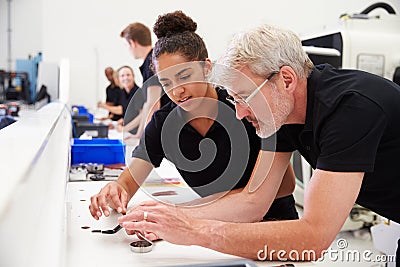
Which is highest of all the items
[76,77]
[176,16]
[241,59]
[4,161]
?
[176,16]

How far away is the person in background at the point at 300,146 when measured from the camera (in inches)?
34.2

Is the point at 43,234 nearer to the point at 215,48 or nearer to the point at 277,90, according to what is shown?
the point at 277,90

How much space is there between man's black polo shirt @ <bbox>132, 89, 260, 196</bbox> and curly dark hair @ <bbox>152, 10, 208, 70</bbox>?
0.47 ft

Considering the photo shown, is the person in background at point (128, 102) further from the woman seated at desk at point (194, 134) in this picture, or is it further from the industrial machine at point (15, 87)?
the woman seated at desk at point (194, 134)

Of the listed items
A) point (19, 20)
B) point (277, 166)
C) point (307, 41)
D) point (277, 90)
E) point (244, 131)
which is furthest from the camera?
point (19, 20)

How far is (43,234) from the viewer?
0.55 m

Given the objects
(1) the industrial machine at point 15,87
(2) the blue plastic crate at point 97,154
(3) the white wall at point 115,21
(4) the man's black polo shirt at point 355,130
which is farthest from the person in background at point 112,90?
(4) the man's black polo shirt at point 355,130

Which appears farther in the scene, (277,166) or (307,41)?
(307,41)

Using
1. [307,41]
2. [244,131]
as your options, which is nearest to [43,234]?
[244,131]

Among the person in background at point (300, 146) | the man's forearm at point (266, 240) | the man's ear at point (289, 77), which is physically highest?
the man's ear at point (289, 77)

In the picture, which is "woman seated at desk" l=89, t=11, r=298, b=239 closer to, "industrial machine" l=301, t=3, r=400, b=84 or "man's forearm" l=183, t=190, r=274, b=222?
"man's forearm" l=183, t=190, r=274, b=222

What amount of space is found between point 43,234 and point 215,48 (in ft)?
17.2

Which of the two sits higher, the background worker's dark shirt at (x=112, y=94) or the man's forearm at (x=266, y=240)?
the man's forearm at (x=266, y=240)

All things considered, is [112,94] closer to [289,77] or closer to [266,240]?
[289,77]
